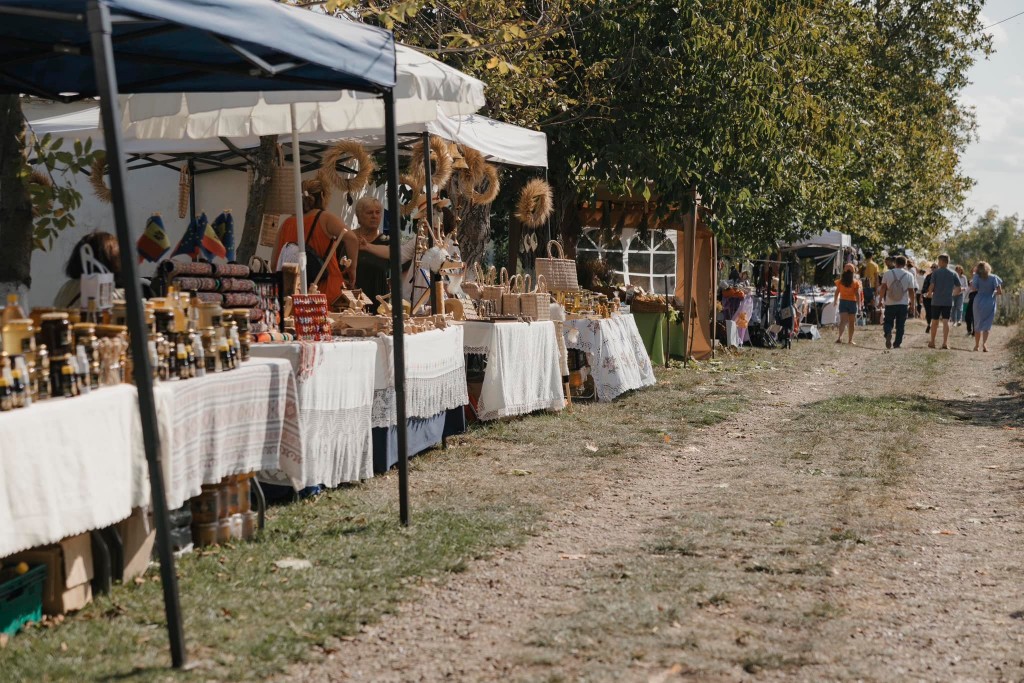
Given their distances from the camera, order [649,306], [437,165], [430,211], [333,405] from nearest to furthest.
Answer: [333,405] → [430,211] → [437,165] → [649,306]

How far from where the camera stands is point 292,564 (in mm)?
5375

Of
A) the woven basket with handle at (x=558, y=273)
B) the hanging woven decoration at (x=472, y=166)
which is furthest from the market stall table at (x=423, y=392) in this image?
the woven basket with handle at (x=558, y=273)

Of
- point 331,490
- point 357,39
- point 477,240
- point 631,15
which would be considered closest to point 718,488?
point 331,490

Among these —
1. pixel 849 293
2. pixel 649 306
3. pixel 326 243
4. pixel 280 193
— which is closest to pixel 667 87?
pixel 649 306

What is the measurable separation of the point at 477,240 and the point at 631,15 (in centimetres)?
339

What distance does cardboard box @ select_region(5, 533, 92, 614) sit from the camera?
4.48m

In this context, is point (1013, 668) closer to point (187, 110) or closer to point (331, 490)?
point (331, 490)

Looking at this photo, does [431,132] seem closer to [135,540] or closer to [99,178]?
[99,178]

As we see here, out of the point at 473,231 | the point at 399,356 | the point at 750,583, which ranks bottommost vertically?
the point at 750,583

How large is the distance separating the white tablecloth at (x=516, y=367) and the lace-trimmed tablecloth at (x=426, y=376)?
39 cm

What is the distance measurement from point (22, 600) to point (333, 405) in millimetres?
2755

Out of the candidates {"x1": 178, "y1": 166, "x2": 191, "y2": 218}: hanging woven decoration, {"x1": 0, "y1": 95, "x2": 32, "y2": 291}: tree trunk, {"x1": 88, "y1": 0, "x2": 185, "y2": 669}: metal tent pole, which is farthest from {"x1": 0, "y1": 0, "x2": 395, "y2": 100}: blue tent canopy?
{"x1": 178, "y1": 166, "x2": 191, "y2": 218}: hanging woven decoration

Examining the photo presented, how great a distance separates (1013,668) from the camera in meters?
4.35

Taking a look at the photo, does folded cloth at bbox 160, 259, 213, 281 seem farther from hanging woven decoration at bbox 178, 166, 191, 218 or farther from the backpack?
the backpack
